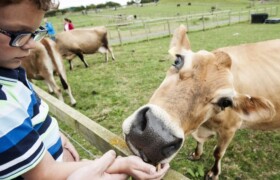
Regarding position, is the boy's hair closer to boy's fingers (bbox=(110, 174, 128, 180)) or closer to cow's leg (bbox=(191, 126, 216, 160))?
boy's fingers (bbox=(110, 174, 128, 180))

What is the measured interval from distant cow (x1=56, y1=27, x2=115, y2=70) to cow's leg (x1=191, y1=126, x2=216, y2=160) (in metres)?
7.48

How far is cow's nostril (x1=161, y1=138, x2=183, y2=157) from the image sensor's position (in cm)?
153

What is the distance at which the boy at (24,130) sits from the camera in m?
0.90

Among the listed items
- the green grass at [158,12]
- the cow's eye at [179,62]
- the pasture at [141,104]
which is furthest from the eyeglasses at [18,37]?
the green grass at [158,12]

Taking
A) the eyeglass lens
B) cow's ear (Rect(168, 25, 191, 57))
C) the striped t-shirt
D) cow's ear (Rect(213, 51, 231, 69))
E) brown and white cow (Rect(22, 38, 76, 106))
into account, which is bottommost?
brown and white cow (Rect(22, 38, 76, 106))

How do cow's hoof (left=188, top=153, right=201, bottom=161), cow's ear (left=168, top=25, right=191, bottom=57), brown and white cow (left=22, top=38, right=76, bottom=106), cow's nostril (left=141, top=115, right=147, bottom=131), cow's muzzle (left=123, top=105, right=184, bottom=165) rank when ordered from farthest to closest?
brown and white cow (left=22, top=38, right=76, bottom=106) < cow's hoof (left=188, top=153, right=201, bottom=161) < cow's ear (left=168, top=25, right=191, bottom=57) < cow's nostril (left=141, top=115, right=147, bottom=131) < cow's muzzle (left=123, top=105, right=184, bottom=165)

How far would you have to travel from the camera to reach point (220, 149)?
10.8ft

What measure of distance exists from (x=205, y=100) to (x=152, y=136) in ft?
2.69

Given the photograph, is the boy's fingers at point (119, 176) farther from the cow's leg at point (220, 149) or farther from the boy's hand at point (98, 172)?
the cow's leg at point (220, 149)

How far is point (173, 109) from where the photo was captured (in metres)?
1.91

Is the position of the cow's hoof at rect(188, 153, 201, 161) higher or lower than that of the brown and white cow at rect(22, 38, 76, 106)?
lower

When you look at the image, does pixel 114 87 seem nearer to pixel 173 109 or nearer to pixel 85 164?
pixel 173 109

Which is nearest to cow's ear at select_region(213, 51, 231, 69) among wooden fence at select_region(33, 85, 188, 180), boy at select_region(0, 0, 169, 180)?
wooden fence at select_region(33, 85, 188, 180)

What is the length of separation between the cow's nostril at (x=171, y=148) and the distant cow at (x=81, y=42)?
29.9 feet
